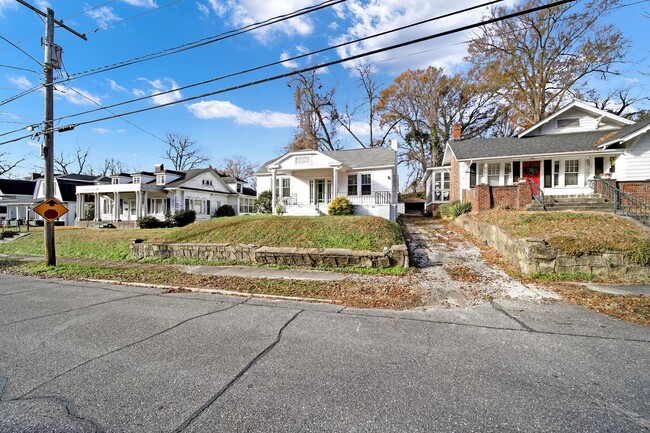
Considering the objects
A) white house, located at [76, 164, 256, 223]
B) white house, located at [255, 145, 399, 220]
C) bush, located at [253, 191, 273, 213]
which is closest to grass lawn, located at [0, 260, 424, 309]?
white house, located at [255, 145, 399, 220]

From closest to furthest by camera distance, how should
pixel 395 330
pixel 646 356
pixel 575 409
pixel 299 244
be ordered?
1. pixel 575 409
2. pixel 646 356
3. pixel 395 330
4. pixel 299 244

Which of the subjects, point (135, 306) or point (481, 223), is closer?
point (135, 306)

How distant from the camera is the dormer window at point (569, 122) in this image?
768 inches

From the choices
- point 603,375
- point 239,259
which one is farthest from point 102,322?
point 603,375

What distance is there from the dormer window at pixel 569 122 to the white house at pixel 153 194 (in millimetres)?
31094

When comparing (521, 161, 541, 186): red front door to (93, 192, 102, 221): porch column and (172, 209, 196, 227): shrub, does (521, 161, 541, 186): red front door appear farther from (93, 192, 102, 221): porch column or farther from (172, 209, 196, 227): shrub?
(93, 192, 102, 221): porch column

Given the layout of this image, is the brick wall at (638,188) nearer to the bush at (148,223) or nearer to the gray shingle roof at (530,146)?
the gray shingle roof at (530,146)

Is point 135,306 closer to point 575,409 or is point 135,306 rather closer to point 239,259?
point 239,259

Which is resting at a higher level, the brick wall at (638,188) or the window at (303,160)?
the window at (303,160)

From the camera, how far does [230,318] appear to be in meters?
4.89

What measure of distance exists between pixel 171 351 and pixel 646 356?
5.80 m

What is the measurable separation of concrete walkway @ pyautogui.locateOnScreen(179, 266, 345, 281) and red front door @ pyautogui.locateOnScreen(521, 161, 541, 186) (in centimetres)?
1572

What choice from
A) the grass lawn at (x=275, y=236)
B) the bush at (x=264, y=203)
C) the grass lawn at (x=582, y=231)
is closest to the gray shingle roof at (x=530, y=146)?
the grass lawn at (x=582, y=231)

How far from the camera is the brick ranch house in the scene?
14016 mm
